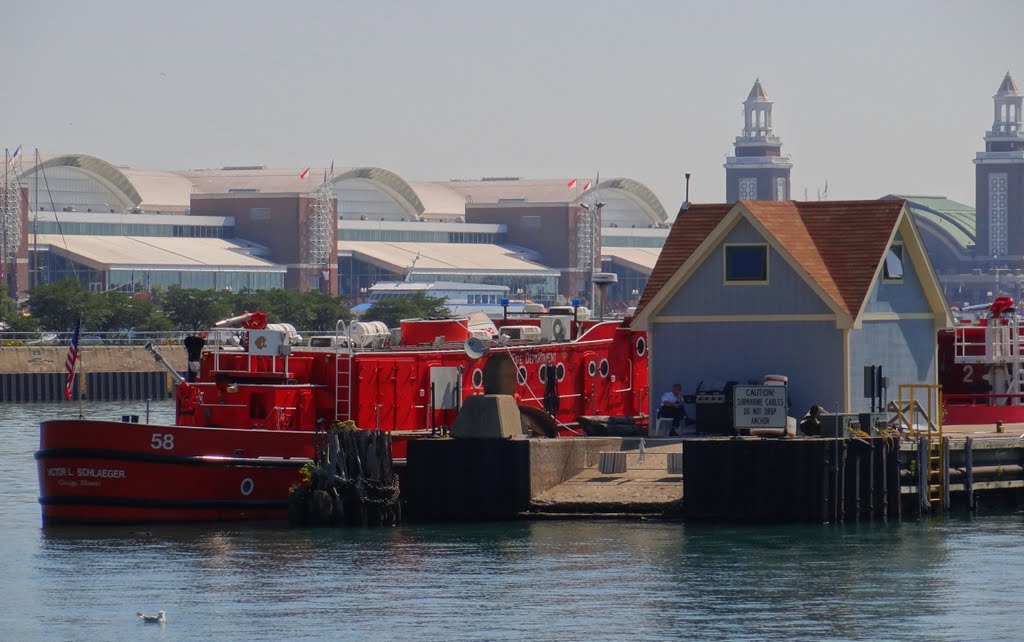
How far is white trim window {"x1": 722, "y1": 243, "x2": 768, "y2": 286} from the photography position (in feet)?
Answer: 156

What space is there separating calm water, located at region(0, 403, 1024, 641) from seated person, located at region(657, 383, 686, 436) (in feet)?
16.6

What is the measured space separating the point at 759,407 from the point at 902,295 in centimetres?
685

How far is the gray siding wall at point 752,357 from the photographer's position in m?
47.1

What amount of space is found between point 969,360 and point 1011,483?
28.8 ft

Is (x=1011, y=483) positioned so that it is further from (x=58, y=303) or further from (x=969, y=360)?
(x=58, y=303)

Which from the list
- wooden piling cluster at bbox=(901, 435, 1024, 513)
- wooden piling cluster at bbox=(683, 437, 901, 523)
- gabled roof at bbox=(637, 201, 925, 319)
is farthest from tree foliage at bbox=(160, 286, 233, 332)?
wooden piling cluster at bbox=(683, 437, 901, 523)

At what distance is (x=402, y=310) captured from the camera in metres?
168

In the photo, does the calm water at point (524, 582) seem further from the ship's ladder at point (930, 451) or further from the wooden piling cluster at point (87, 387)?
the wooden piling cluster at point (87, 387)

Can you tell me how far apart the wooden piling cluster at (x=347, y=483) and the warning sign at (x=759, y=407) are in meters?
7.40

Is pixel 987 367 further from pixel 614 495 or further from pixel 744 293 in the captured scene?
pixel 614 495

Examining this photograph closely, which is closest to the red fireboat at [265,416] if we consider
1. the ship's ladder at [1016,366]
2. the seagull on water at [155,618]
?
the seagull on water at [155,618]

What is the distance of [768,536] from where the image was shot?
4159 centimetres

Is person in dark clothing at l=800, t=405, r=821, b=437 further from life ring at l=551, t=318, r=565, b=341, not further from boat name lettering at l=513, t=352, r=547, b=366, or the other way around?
life ring at l=551, t=318, r=565, b=341

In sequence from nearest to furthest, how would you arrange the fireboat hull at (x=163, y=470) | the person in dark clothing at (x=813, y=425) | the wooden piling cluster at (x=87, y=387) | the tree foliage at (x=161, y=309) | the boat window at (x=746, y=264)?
the person in dark clothing at (x=813, y=425)
the fireboat hull at (x=163, y=470)
the boat window at (x=746, y=264)
the wooden piling cluster at (x=87, y=387)
the tree foliage at (x=161, y=309)
